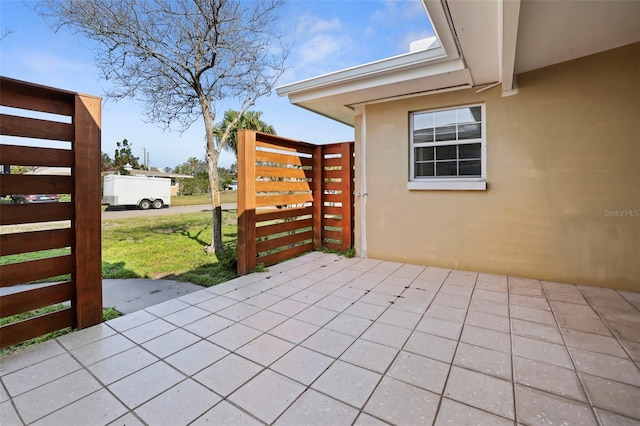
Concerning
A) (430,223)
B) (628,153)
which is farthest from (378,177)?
(628,153)

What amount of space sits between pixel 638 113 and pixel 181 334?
17.9 ft

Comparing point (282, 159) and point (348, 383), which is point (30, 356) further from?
point (282, 159)

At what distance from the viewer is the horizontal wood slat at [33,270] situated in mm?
2242

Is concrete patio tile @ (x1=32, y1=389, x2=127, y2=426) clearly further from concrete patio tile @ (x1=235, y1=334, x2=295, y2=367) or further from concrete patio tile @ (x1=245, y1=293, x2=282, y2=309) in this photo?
concrete patio tile @ (x1=245, y1=293, x2=282, y2=309)

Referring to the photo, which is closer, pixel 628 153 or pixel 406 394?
pixel 406 394

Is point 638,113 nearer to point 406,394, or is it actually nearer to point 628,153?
point 628,153

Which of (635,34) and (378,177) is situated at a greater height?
(635,34)

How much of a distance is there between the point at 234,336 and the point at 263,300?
32.7 inches

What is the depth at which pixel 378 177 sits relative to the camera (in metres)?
5.14

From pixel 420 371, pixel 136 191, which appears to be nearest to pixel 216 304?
pixel 420 371

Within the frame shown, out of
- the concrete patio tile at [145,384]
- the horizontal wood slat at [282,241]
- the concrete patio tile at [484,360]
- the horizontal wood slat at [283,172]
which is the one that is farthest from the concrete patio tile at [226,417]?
the horizontal wood slat at [283,172]

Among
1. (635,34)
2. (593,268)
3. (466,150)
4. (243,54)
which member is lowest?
(593,268)

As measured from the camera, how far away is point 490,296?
11.2 feet

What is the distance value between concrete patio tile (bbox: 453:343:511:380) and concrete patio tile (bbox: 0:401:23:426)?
268cm
